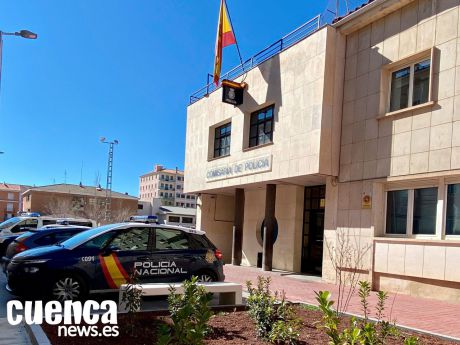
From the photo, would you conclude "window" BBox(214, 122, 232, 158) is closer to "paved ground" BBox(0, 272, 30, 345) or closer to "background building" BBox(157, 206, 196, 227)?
"paved ground" BBox(0, 272, 30, 345)

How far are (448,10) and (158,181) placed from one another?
139435 millimetres

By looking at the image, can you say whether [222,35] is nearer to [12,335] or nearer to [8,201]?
[12,335]

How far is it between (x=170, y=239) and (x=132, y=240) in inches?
32.4

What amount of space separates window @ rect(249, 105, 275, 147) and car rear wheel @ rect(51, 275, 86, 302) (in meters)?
10.3

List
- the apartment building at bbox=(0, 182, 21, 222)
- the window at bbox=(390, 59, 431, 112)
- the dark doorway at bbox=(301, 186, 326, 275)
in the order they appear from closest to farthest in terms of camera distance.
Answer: the window at bbox=(390, 59, 431, 112), the dark doorway at bbox=(301, 186, 326, 275), the apartment building at bbox=(0, 182, 21, 222)

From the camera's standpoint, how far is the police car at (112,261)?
311 inches

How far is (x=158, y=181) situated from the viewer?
484 ft

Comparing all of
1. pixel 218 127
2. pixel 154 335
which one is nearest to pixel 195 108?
pixel 218 127

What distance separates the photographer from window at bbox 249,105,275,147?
1716 centimetres

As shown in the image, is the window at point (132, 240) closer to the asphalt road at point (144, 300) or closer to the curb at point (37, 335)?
the asphalt road at point (144, 300)

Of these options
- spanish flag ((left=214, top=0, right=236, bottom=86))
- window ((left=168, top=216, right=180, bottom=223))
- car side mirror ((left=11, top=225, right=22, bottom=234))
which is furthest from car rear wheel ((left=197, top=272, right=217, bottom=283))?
window ((left=168, top=216, right=180, bottom=223))

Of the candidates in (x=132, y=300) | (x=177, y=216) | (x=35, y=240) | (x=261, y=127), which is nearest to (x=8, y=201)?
(x=177, y=216)

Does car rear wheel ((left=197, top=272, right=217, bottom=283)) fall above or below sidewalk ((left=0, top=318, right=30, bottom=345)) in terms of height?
above

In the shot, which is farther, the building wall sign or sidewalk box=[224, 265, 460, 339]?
the building wall sign
